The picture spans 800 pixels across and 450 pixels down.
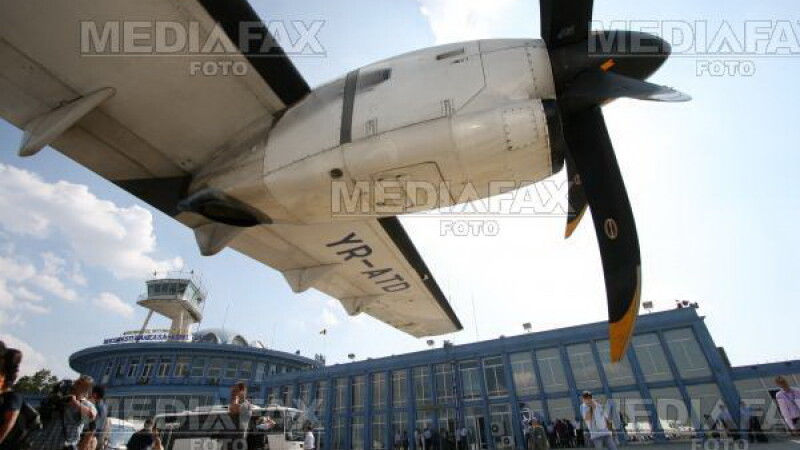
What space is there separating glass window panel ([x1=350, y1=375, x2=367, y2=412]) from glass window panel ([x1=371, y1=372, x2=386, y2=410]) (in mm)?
998

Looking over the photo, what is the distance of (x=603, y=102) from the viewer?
4.09 m

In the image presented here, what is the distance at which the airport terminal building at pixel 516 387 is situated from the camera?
25516 mm

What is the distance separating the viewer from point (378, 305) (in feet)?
27.3

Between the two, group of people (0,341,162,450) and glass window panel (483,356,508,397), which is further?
glass window panel (483,356,508,397)

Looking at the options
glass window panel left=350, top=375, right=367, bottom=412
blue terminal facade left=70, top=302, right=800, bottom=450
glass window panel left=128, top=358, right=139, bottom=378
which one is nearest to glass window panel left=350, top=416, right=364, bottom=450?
blue terminal facade left=70, top=302, right=800, bottom=450

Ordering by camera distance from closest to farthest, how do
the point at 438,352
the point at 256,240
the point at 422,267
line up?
the point at 256,240, the point at 422,267, the point at 438,352

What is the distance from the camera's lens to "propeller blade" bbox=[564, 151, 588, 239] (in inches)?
A: 191

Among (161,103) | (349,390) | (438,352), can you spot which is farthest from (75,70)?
(349,390)

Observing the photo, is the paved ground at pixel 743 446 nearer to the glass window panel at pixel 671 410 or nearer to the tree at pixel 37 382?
the glass window panel at pixel 671 410

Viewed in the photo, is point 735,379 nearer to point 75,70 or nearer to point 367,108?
point 367,108

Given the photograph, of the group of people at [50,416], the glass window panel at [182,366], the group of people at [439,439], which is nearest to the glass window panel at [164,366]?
the glass window panel at [182,366]

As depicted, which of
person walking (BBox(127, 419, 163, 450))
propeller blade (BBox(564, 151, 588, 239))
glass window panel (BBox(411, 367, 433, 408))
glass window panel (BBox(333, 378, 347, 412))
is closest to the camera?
propeller blade (BBox(564, 151, 588, 239))

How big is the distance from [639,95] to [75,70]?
5.42 meters

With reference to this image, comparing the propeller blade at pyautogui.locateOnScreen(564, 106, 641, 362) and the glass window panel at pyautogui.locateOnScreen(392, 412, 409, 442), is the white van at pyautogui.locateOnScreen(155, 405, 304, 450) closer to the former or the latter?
the propeller blade at pyautogui.locateOnScreen(564, 106, 641, 362)
